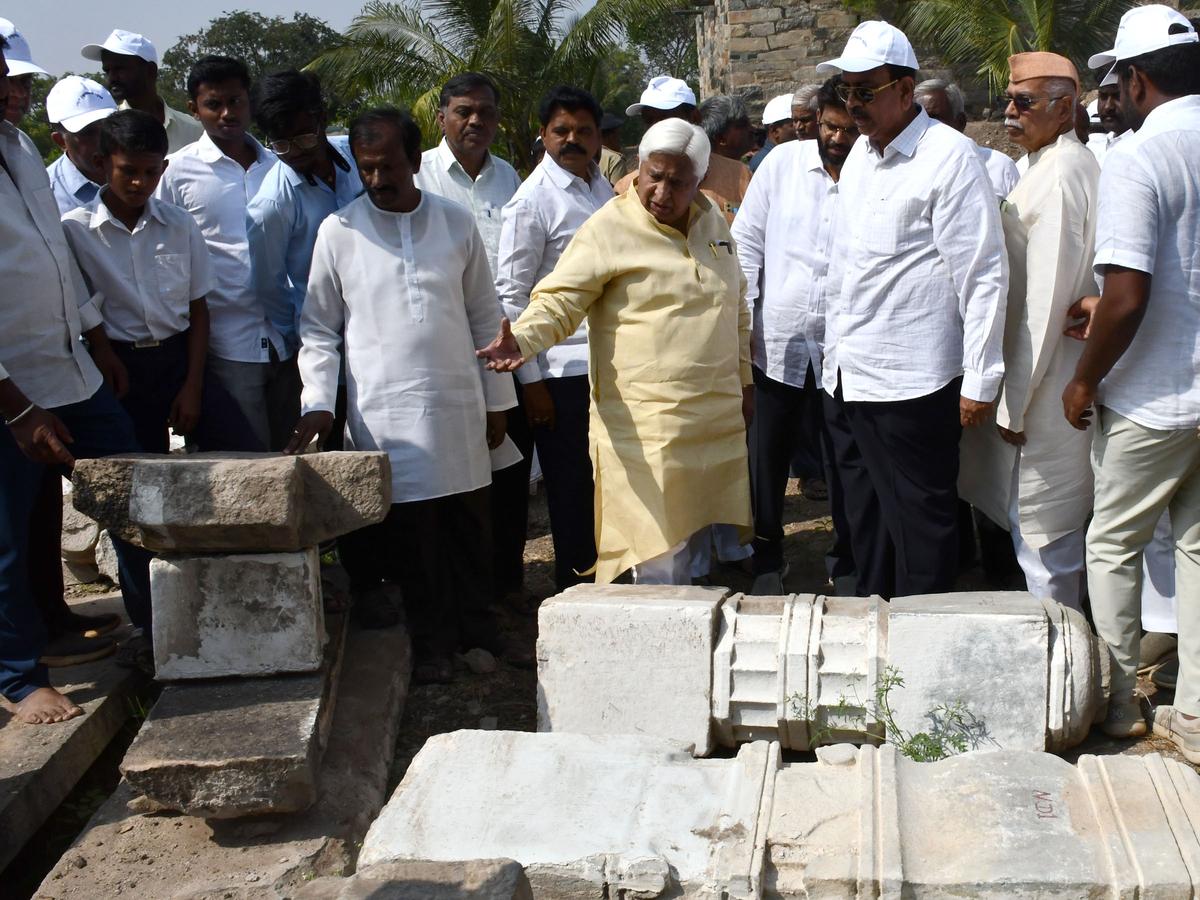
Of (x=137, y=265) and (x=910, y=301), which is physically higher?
(x=137, y=265)

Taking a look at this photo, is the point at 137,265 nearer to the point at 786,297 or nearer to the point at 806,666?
the point at 786,297

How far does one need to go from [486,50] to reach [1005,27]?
22.1ft

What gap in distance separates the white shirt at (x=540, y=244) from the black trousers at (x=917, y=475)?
38.8 inches

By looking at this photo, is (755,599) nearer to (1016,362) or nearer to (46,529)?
(1016,362)

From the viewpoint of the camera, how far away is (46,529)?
4.13 m

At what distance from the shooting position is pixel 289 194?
167 inches

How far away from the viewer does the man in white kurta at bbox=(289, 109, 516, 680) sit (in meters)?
3.90

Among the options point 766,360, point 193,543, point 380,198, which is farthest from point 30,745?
point 766,360

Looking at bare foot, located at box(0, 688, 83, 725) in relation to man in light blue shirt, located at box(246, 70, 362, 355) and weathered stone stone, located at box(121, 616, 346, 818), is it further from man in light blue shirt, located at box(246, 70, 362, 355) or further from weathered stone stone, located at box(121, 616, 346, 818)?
man in light blue shirt, located at box(246, 70, 362, 355)

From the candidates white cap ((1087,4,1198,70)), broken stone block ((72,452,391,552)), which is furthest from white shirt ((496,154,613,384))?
white cap ((1087,4,1198,70))

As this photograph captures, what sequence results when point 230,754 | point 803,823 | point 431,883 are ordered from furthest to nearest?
point 230,754 → point 803,823 → point 431,883

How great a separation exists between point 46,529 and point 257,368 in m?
0.90

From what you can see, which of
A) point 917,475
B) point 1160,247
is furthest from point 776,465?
point 1160,247

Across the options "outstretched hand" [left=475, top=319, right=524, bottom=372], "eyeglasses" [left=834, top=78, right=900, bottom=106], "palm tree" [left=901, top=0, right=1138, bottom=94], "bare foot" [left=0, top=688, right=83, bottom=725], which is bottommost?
"bare foot" [left=0, top=688, right=83, bottom=725]
